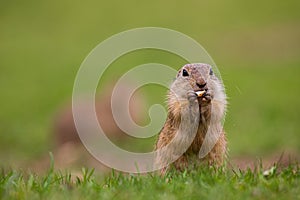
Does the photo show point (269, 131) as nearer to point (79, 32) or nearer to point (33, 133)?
point (33, 133)

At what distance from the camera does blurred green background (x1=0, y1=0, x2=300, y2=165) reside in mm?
12820

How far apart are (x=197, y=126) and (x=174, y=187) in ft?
3.64

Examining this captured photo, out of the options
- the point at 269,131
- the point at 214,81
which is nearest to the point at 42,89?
the point at 269,131

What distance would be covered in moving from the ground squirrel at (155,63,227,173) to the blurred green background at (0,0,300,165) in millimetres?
4264

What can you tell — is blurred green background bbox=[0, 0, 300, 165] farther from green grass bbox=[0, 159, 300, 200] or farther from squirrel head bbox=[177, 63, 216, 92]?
green grass bbox=[0, 159, 300, 200]

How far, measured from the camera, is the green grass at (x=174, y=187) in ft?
14.2

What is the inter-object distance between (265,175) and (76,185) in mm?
1420

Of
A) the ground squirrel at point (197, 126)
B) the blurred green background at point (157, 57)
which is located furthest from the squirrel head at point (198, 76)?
the blurred green background at point (157, 57)

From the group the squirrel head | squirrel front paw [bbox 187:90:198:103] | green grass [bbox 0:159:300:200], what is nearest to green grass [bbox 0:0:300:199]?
green grass [bbox 0:159:300:200]

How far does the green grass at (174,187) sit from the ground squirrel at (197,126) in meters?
0.40

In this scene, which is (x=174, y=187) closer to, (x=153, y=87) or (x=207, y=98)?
(x=207, y=98)

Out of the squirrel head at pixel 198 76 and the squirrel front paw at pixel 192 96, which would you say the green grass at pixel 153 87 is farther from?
the squirrel front paw at pixel 192 96

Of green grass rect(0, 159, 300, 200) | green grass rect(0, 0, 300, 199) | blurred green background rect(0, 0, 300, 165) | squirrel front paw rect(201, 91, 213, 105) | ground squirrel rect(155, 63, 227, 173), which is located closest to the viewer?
green grass rect(0, 159, 300, 200)

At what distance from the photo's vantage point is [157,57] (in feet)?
78.5
